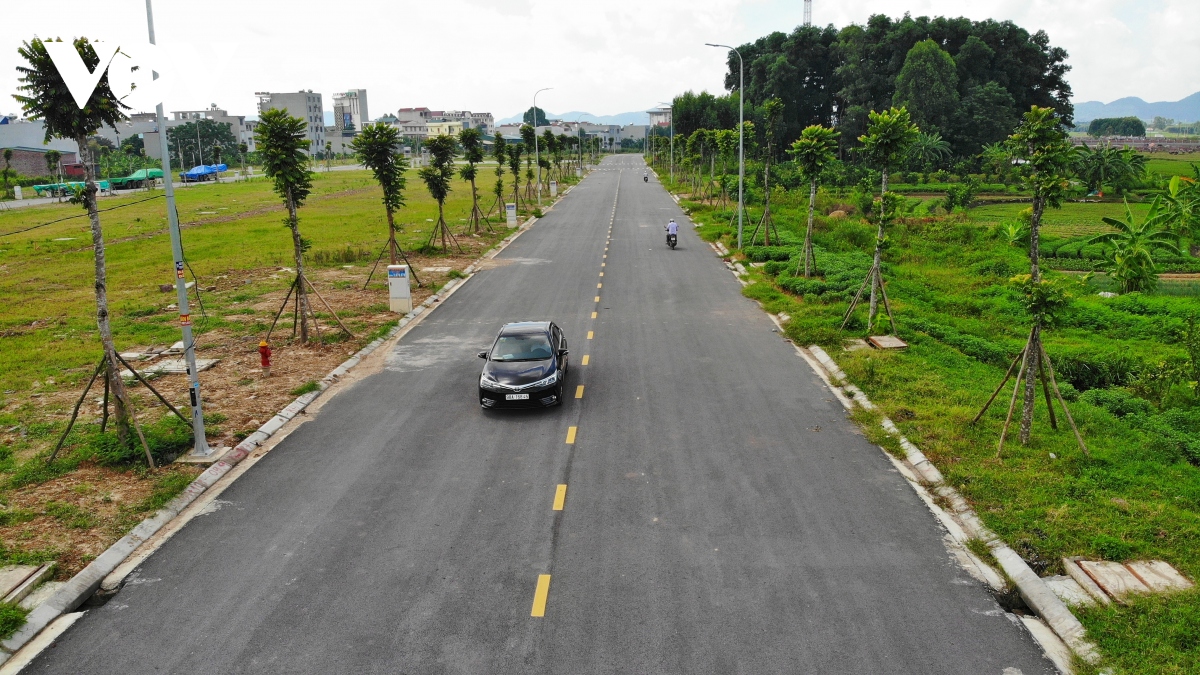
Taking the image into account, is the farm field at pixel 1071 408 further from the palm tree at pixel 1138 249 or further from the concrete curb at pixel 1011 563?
the palm tree at pixel 1138 249

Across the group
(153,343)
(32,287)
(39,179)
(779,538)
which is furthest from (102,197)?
(779,538)

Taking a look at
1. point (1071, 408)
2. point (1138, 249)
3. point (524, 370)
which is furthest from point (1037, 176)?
point (1138, 249)

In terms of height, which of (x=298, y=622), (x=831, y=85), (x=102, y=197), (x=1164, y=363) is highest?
(x=831, y=85)

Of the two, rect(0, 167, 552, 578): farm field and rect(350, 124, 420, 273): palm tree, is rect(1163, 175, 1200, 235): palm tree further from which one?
rect(350, 124, 420, 273): palm tree

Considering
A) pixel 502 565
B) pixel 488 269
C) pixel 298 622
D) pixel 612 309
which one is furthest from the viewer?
pixel 488 269

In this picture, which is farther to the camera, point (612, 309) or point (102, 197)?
point (102, 197)

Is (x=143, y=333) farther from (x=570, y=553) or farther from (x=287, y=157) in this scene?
(x=570, y=553)

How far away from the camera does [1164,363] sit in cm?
1603

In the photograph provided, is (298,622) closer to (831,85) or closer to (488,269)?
(488,269)

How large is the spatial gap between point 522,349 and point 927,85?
3002 inches

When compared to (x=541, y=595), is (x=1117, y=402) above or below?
above

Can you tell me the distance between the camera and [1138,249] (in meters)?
27.0

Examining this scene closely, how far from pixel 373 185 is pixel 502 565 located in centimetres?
8279

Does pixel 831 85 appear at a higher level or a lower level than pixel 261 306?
higher
